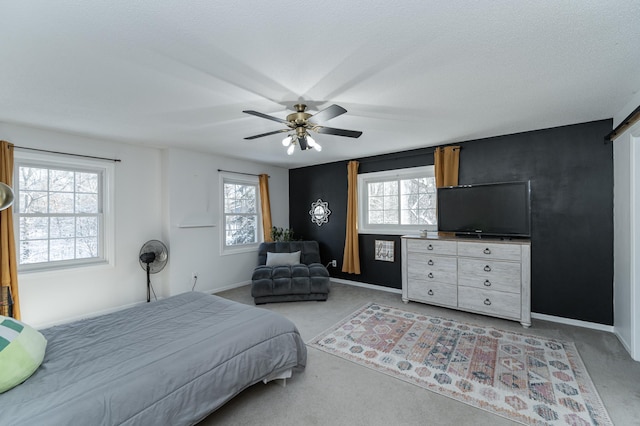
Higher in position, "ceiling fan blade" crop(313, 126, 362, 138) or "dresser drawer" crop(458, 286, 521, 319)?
"ceiling fan blade" crop(313, 126, 362, 138)

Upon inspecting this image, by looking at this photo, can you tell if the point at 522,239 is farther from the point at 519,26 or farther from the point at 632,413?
the point at 519,26

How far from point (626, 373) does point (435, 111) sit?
2804 millimetres

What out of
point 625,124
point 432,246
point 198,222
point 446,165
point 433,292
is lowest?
point 433,292

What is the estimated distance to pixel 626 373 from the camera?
2303mm

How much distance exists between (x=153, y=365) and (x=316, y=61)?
2123mm

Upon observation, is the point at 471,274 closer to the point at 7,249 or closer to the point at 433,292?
the point at 433,292

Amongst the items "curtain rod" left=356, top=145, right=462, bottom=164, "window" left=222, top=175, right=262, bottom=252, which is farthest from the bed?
"curtain rod" left=356, top=145, right=462, bottom=164

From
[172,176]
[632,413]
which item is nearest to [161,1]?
[172,176]

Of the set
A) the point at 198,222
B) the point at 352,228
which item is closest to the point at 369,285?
the point at 352,228

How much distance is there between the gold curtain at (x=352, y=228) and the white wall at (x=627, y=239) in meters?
3.26

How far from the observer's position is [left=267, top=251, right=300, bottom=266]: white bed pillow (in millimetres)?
4730

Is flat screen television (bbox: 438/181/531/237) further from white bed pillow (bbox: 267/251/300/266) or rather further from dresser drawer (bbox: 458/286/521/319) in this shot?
white bed pillow (bbox: 267/251/300/266)

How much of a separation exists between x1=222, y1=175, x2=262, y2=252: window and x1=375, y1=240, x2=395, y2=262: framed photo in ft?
7.84

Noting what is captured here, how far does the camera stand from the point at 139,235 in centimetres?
414
